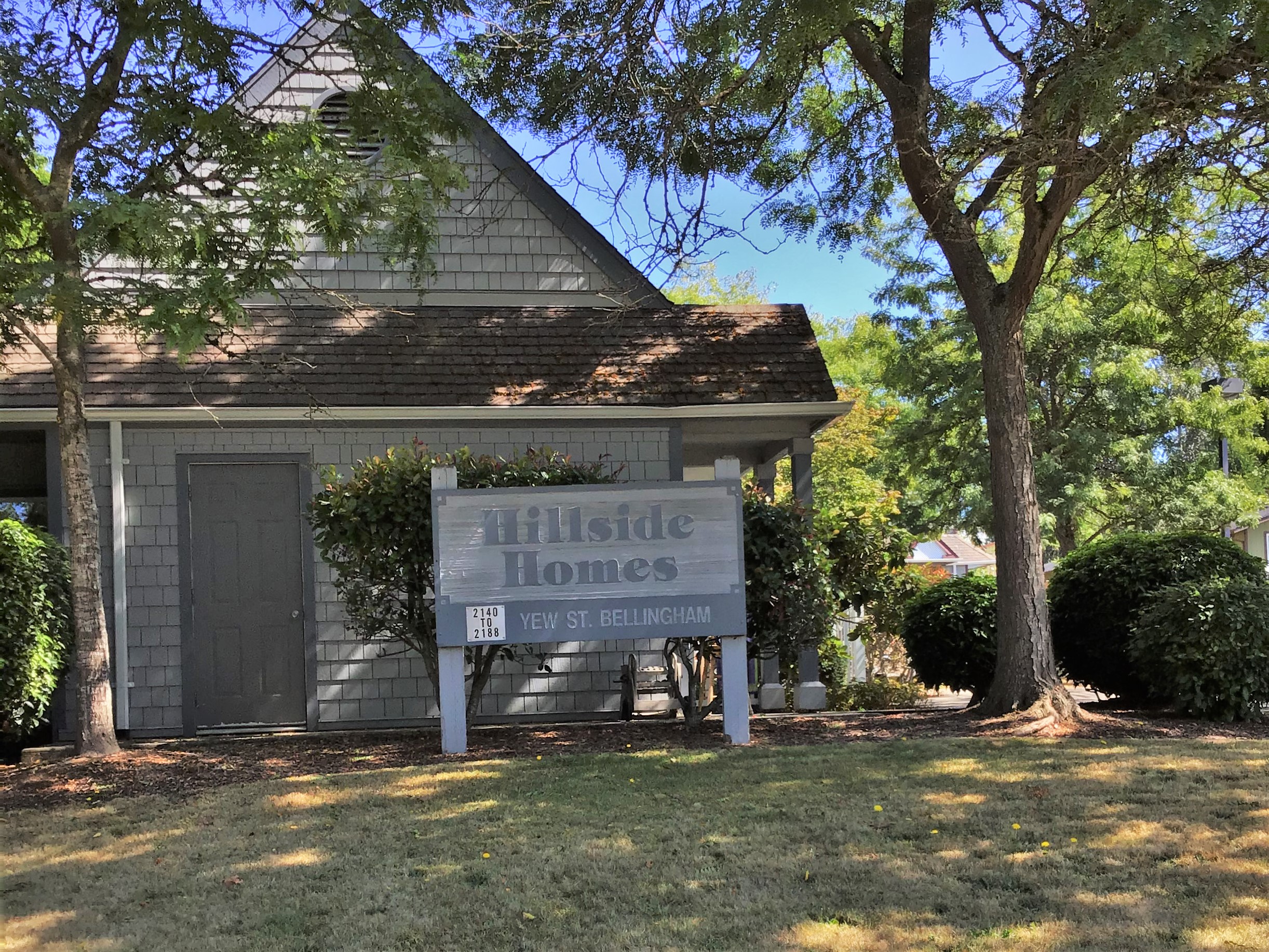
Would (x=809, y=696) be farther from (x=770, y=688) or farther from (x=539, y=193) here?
(x=539, y=193)

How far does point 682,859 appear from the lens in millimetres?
5031

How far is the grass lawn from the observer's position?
4.16 meters

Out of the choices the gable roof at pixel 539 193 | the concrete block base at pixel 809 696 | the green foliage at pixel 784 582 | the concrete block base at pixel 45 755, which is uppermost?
the gable roof at pixel 539 193

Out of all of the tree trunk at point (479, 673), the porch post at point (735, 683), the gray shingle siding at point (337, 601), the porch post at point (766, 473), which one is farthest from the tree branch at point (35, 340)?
the porch post at point (766, 473)

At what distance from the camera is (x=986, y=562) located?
4441 cm

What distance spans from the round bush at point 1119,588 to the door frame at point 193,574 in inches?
258

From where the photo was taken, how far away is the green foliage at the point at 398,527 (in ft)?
26.4

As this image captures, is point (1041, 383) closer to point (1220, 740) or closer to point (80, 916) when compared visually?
point (1220, 740)

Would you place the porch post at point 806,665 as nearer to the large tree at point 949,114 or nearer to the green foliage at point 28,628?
the large tree at point 949,114

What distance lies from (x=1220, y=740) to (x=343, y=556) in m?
6.40

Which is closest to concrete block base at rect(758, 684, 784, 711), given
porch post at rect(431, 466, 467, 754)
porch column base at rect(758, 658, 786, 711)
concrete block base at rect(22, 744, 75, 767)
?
porch column base at rect(758, 658, 786, 711)

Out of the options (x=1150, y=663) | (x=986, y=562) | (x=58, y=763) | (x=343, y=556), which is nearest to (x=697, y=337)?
(x=343, y=556)

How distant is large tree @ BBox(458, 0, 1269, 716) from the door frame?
150 inches

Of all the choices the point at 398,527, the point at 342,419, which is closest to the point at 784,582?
the point at 398,527
